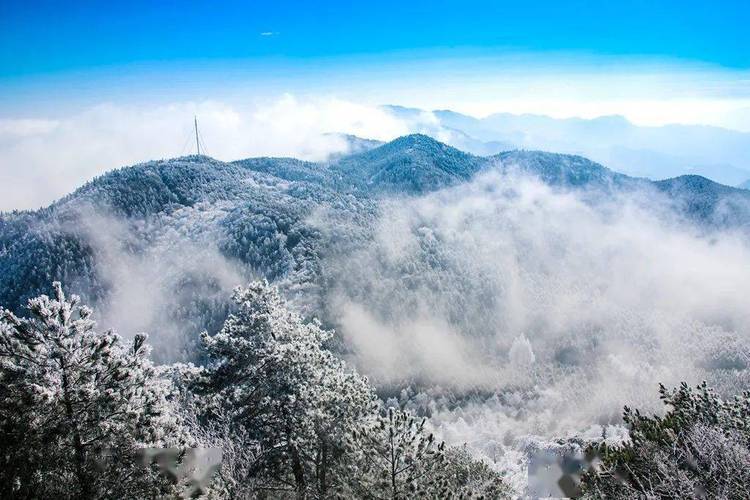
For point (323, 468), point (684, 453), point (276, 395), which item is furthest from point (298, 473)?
point (684, 453)

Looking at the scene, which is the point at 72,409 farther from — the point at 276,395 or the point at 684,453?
the point at 684,453

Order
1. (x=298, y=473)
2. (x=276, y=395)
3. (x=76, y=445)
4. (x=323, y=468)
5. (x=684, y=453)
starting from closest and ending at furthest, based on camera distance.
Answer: (x=76, y=445) < (x=684, y=453) < (x=276, y=395) < (x=323, y=468) < (x=298, y=473)

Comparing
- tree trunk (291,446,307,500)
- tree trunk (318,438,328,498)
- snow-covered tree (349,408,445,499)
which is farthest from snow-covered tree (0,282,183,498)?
tree trunk (318,438,328,498)

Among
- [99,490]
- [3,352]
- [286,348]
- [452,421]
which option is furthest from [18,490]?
[452,421]

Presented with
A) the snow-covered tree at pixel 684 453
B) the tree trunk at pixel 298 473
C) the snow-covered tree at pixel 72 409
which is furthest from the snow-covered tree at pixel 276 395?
the snow-covered tree at pixel 684 453

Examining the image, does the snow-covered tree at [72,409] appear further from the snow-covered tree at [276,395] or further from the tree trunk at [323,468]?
the tree trunk at [323,468]
